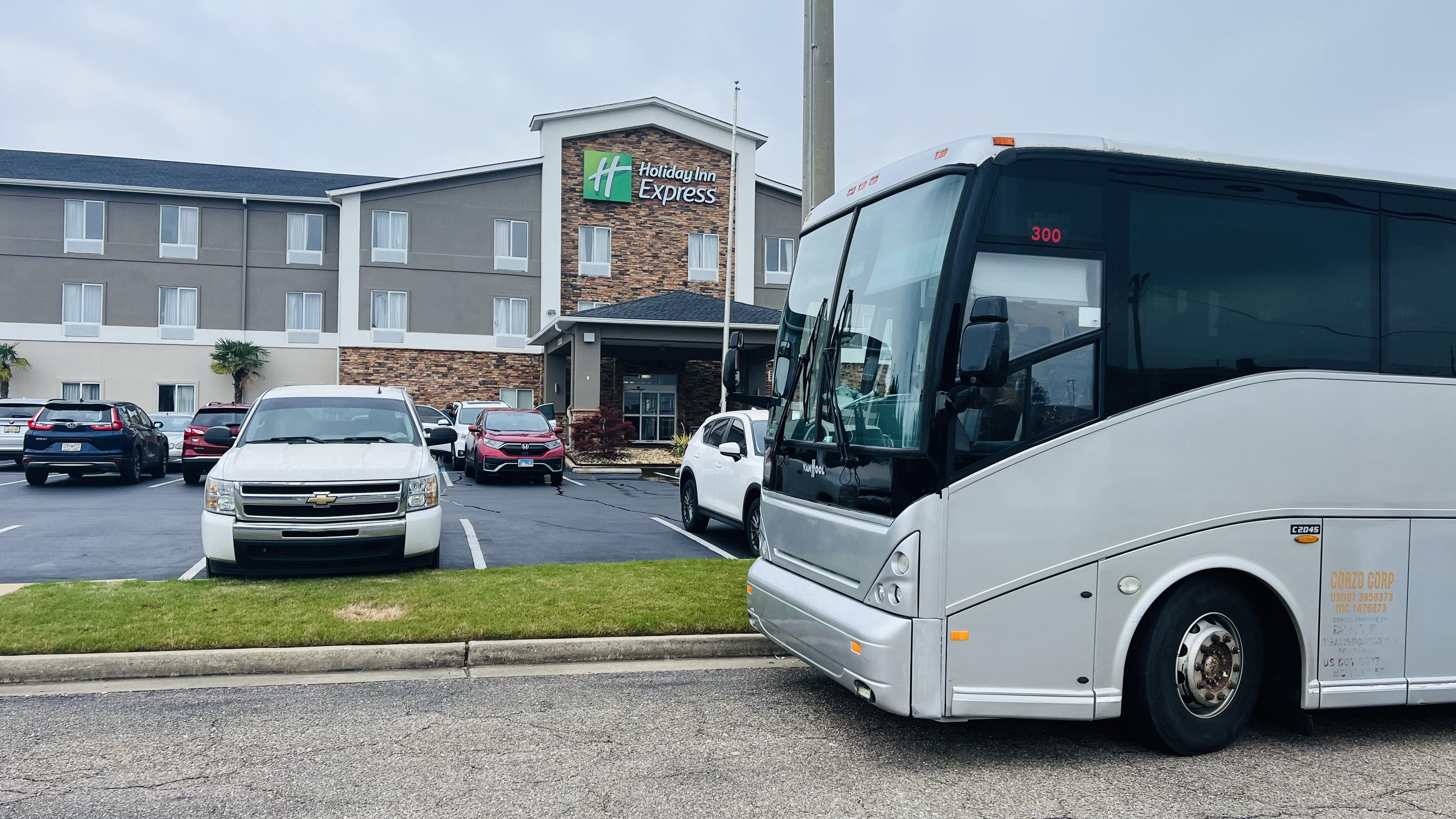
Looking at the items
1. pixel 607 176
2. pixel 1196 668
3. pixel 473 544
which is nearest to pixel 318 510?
pixel 473 544

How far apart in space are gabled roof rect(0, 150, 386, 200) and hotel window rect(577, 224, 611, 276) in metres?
9.82

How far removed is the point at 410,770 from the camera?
185 inches

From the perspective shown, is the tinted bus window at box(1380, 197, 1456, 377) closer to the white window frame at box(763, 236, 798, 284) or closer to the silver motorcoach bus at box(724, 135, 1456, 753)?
the silver motorcoach bus at box(724, 135, 1456, 753)

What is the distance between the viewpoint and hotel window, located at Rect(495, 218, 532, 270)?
36.0m

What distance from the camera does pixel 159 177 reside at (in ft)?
121

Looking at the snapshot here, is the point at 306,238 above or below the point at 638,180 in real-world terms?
below

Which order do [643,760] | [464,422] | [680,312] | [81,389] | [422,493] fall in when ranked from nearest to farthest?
[643,760] → [422,493] → [464,422] → [680,312] → [81,389]

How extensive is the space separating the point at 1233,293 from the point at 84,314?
131 ft

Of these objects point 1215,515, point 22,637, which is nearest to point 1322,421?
point 1215,515

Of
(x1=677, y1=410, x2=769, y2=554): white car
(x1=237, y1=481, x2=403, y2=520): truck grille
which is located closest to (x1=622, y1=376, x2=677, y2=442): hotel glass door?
(x1=677, y1=410, x2=769, y2=554): white car

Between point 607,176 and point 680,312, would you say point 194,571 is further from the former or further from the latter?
point 607,176

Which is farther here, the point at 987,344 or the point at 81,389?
the point at 81,389

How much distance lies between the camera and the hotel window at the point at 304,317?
121 feet

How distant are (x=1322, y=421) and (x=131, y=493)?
1832cm
